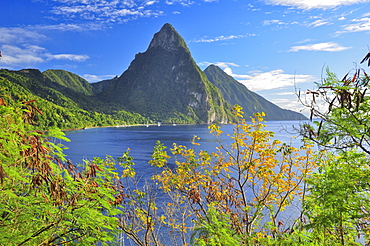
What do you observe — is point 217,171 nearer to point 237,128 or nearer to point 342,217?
point 237,128

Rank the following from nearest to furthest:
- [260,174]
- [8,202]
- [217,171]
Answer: [8,202]
[260,174]
[217,171]

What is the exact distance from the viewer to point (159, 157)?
29.2 feet

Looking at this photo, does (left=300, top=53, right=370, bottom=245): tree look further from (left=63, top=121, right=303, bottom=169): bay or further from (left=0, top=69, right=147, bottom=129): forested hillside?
(left=0, top=69, right=147, bottom=129): forested hillside

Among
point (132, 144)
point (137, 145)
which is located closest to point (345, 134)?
point (137, 145)

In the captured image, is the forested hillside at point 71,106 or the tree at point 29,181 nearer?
the tree at point 29,181

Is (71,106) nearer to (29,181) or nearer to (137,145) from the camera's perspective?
(137,145)

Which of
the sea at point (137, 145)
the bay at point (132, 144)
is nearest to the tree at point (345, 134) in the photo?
the sea at point (137, 145)

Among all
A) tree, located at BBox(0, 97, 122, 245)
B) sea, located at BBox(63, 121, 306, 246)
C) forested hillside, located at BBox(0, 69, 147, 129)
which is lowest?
sea, located at BBox(63, 121, 306, 246)

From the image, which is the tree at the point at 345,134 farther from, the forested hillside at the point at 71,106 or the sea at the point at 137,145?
Result: the forested hillside at the point at 71,106

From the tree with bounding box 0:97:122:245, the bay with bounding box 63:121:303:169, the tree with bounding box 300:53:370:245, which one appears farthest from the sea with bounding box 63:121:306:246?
the tree with bounding box 0:97:122:245

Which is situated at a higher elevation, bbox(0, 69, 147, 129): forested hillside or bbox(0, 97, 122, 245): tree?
bbox(0, 69, 147, 129): forested hillside

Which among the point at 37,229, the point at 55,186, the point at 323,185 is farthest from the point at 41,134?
the point at 323,185

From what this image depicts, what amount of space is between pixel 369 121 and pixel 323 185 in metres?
1.60

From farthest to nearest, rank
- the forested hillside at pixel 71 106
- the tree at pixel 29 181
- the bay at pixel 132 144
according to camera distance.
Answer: the forested hillside at pixel 71 106 → the bay at pixel 132 144 → the tree at pixel 29 181
